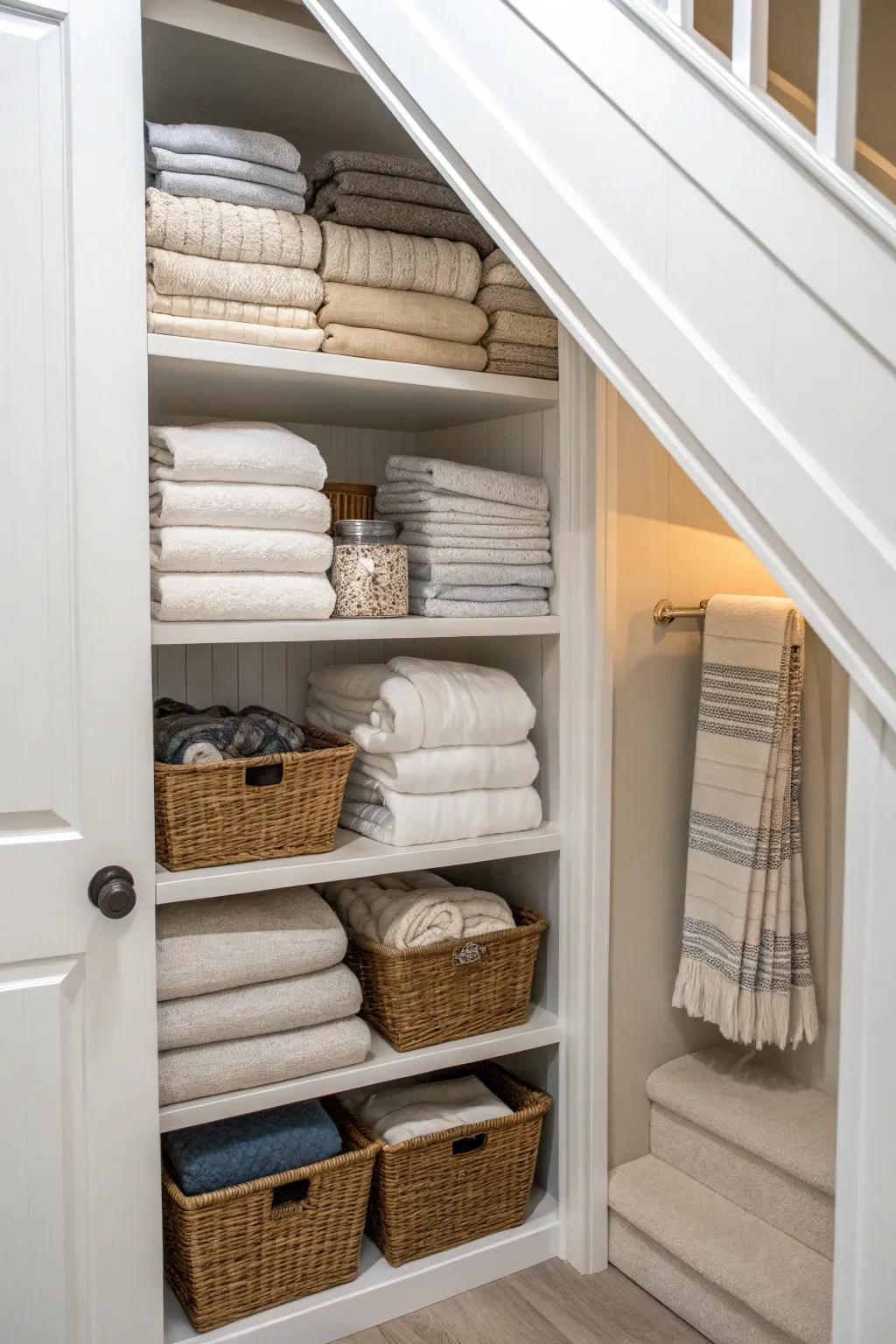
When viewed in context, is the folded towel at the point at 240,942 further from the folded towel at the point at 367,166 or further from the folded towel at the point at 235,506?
the folded towel at the point at 367,166

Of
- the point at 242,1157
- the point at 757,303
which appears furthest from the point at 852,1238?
the point at 242,1157

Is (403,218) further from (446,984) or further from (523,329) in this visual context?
(446,984)

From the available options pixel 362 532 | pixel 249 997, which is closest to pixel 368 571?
pixel 362 532

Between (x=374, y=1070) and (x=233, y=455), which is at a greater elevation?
(x=233, y=455)

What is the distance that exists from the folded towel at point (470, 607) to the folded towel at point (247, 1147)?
0.84 metres

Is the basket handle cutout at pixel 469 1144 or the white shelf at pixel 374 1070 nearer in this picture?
the white shelf at pixel 374 1070

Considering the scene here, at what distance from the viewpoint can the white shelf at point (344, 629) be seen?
158 centimetres

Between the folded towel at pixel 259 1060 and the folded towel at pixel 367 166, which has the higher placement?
the folded towel at pixel 367 166

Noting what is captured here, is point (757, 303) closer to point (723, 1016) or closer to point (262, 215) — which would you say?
point (262, 215)

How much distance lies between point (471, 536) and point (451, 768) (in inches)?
15.6

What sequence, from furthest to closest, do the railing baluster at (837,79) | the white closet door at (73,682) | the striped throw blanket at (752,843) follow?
the striped throw blanket at (752,843)
the white closet door at (73,682)
the railing baluster at (837,79)

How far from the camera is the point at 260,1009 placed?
166 cm

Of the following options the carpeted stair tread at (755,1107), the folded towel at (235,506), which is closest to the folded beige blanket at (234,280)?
the folded towel at (235,506)

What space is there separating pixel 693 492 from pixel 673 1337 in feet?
4.66
